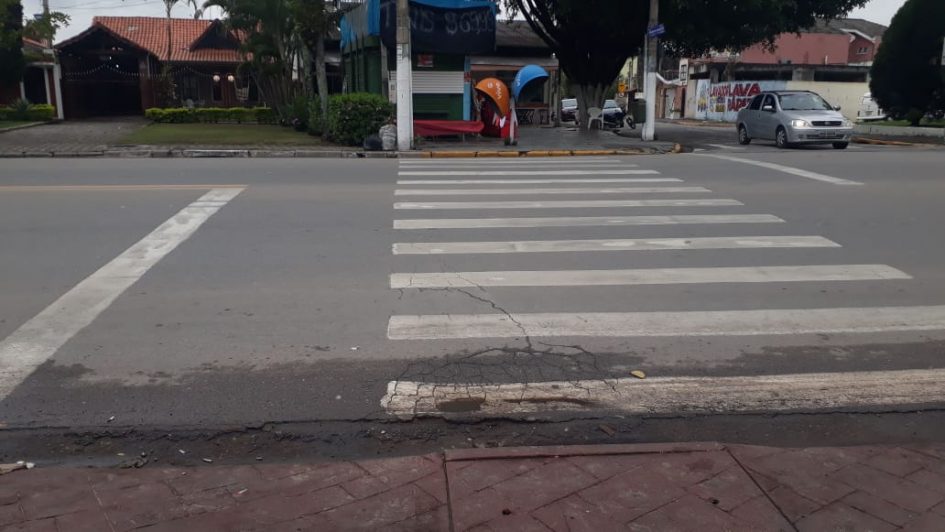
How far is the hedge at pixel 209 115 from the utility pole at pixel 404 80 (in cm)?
1477

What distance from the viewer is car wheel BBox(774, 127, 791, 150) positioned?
21.4 m

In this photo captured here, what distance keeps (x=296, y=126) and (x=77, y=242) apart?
806 inches

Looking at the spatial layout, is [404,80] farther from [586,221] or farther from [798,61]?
[798,61]

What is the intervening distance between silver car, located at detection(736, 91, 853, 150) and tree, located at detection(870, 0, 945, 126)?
6.73 metres

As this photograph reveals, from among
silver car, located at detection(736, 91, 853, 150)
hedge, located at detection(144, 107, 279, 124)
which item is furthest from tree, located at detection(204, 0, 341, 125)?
silver car, located at detection(736, 91, 853, 150)

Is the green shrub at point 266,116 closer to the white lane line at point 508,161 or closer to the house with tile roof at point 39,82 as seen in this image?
the house with tile roof at point 39,82

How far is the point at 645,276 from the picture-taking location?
7.37 m

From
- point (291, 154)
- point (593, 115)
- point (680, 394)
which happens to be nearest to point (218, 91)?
point (593, 115)

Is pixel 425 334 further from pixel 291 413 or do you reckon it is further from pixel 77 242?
pixel 77 242

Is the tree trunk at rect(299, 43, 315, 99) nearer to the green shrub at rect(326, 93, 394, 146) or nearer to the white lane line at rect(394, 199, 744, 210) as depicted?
the green shrub at rect(326, 93, 394, 146)

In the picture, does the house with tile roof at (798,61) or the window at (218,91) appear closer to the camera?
the window at (218,91)

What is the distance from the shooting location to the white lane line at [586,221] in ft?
31.5

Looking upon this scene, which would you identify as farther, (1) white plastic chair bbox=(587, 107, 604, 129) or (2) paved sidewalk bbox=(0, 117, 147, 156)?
(1) white plastic chair bbox=(587, 107, 604, 129)

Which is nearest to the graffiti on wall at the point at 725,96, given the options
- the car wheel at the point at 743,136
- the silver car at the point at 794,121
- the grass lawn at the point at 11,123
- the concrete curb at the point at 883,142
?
the concrete curb at the point at 883,142
